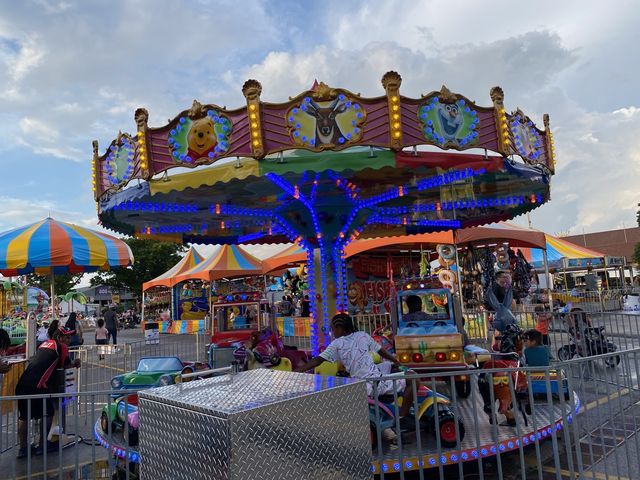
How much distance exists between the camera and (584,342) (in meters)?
9.10

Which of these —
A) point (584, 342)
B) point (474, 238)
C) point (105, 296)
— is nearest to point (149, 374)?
point (584, 342)

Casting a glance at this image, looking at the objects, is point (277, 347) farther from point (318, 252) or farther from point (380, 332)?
point (318, 252)

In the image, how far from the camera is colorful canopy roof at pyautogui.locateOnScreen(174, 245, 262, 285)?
22.9 meters

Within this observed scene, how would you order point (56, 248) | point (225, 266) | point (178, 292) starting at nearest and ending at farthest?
point (56, 248) → point (225, 266) → point (178, 292)

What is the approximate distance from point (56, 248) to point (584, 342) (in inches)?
376

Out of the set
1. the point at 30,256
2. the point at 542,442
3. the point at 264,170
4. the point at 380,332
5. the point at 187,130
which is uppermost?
the point at 187,130

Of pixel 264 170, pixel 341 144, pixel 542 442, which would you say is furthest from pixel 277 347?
pixel 542 442

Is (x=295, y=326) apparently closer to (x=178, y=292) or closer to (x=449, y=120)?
(x=449, y=120)

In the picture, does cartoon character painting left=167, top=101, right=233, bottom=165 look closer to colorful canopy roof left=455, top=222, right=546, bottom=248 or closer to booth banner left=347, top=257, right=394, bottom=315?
booth banner left=347, top=257, right=394, bottom=315

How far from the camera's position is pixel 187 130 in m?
6.73

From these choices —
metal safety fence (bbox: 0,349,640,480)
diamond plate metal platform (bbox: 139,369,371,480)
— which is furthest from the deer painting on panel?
diamond plate metal platform (bbox: 139,369,371,480)

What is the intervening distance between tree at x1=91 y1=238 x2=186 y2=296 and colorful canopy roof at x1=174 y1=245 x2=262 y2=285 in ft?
71.3

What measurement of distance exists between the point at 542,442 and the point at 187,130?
5.81m

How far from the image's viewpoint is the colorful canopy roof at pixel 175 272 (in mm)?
24892
